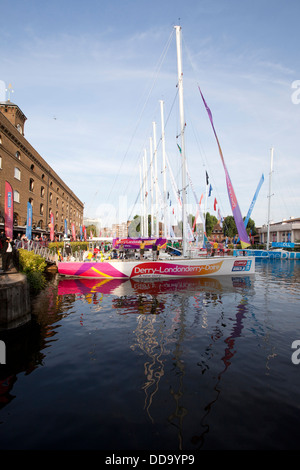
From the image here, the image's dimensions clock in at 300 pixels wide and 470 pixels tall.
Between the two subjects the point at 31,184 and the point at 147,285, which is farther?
the point at 31,184

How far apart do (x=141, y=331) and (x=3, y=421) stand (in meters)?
4.03

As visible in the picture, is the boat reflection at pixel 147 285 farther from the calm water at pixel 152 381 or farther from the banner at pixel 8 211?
the banner at pixel 8 211

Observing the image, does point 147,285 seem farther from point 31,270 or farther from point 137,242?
point 31,270

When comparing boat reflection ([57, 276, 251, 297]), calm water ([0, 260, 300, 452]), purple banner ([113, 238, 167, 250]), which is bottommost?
boat reflection ([57, 276, 251, 297])

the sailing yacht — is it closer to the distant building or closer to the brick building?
the brick building

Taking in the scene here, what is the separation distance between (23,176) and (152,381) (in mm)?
33470

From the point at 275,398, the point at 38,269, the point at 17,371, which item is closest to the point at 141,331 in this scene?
the point at 17,371

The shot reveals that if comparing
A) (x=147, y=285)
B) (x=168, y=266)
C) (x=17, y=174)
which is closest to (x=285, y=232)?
(x=168, y=266)

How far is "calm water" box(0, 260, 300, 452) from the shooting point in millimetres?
3357

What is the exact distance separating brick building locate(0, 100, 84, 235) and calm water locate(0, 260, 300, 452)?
22098 millimetres

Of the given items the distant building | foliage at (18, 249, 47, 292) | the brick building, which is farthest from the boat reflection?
the distant building

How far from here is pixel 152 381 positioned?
4.61 metres

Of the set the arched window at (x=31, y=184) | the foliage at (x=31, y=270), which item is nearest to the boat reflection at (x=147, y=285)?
the foliage at (x=31, y=270)
